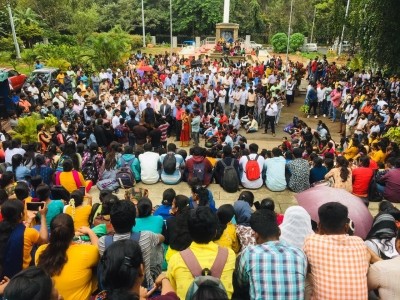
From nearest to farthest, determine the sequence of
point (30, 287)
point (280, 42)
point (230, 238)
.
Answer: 1. point (30, 287)
2. point (230, 238)
3. point (280, 42)

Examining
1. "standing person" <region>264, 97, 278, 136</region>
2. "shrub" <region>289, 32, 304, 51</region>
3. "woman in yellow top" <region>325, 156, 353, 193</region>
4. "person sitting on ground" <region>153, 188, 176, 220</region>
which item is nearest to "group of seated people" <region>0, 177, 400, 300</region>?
"person sitting on ground" <region>153, 188, 176, 220</region>

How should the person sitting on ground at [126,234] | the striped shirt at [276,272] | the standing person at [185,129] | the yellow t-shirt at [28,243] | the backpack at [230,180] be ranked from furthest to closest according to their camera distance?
1. the standing person at [185,129]
2. the backpack at [230,180]
3. the yellow t-shirt at [28,243]
4. the person sitting on ground at [126,234]
5. the striped shirt at [276,272]

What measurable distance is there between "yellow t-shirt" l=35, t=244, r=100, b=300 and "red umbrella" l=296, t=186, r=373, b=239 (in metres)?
3.23

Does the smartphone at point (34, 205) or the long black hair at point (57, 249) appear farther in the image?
the smartphone at point (34, 205)

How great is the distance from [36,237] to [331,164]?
19.6ft

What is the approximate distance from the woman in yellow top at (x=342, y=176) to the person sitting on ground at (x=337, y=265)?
4163 mm

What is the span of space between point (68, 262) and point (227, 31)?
113ft

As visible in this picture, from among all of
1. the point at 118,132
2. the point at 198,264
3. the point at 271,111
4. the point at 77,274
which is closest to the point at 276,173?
the point at 118,132

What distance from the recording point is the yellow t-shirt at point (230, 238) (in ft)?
14.4

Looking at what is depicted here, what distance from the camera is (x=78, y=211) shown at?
518 centimetres

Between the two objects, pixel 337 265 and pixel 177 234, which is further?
pixel 177 234

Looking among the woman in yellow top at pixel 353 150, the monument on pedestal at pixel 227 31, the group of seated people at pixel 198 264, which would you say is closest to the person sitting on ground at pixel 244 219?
the group of seated people at pixel 198 264

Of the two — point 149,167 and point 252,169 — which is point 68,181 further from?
point 252,169

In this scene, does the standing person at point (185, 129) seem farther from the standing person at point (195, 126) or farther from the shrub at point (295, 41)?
the shrub at point (295, 41)
